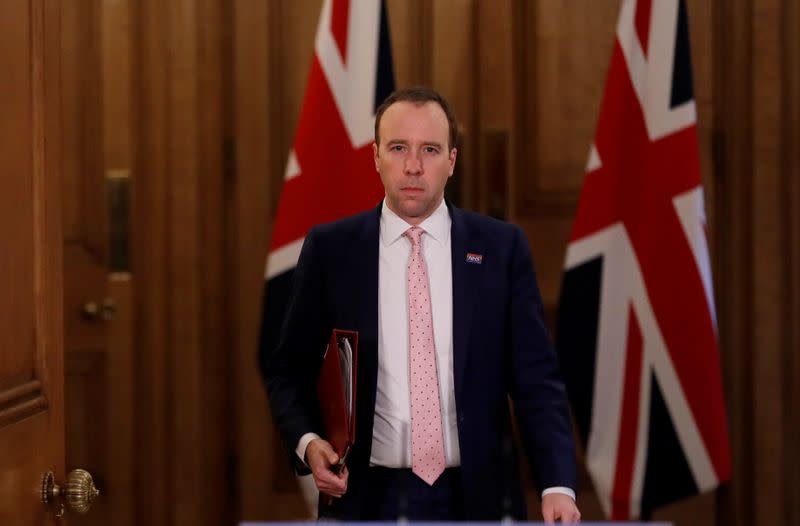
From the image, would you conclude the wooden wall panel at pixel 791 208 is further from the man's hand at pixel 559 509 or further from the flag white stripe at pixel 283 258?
the man's hand at pixel 559 509

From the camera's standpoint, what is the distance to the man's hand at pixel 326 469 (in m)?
1.67

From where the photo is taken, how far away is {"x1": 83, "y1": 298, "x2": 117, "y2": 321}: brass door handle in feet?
11.6

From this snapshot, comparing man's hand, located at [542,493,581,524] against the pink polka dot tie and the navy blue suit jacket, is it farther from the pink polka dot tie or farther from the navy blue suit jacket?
the pink polka dot tie

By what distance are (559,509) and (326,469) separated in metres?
0.39

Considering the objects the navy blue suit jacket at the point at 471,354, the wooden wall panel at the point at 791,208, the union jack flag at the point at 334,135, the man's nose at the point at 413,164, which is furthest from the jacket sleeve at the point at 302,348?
the wooden wall panel at the point at 791,208

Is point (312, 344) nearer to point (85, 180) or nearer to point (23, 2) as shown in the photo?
point (23, 2)

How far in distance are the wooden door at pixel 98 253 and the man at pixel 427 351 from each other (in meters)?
1.87

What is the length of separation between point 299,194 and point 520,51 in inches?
37.1

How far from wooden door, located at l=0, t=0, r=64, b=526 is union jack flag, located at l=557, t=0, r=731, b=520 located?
1831mm

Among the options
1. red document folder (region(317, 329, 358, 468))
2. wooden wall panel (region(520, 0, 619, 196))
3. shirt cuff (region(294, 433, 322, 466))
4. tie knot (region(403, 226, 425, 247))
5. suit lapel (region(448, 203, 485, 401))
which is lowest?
shirt cuff (region(294, 433, 322, 466))

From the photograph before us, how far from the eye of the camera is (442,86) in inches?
138

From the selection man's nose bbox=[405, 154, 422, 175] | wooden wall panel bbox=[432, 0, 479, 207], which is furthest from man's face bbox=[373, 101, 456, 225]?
wooden wall panel bbox=[432, 0, 479, 207]

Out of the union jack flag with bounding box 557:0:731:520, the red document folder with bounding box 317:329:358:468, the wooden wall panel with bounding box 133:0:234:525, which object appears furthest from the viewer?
the wooden wall panel with bounding box 133:0:234:525

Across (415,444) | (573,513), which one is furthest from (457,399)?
(573,513)
